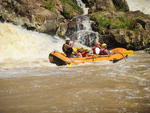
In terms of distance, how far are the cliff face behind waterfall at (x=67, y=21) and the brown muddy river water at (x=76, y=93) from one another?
21.8ft

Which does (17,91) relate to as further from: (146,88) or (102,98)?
(146,88)

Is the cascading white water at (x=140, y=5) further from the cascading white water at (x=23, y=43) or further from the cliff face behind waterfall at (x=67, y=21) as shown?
the cascading white water at (x=23, y=43)

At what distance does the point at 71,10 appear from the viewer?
16.1m

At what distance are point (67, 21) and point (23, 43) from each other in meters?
3.68

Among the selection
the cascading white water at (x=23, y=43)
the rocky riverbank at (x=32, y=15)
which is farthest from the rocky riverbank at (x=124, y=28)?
the cascading white water at (x=23, y=43)

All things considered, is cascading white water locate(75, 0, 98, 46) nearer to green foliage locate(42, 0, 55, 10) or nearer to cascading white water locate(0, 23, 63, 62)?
cascading white water locate(0, 23, 63, 62)

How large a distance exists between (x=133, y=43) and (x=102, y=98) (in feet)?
30.5

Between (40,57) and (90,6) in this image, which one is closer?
(40,57)

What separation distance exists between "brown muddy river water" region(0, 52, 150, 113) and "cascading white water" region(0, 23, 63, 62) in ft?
14.9

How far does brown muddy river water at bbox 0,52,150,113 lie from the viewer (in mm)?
4307

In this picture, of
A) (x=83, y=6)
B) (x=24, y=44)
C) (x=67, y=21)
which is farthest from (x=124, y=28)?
(x=24, y=44)

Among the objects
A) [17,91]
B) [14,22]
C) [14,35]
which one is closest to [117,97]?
[17,91]

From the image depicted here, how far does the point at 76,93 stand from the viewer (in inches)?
205

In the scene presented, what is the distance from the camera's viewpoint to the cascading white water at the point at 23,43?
11.7m
